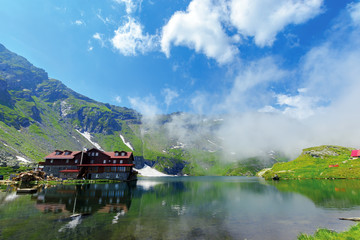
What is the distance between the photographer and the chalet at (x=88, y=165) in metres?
95.2

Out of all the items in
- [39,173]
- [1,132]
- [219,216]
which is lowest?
[219,216]

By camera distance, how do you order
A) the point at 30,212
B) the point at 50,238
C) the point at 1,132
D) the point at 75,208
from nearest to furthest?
1. the point at 50,238
2. the point at 30,212
3. the point at 75,208
4. the point at 1,132

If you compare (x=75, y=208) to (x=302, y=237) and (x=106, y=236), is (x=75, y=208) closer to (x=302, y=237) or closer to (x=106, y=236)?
(x=106, y=236)

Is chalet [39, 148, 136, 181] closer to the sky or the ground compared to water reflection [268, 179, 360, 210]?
closer to the sky

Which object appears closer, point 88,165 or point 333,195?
point 333,195

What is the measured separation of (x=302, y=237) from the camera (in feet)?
58.5

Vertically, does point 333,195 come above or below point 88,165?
below

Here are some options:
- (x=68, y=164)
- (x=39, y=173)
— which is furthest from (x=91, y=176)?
(x=39, y=173)

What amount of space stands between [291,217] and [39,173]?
91.9 meters

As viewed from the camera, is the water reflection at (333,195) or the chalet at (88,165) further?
the chalet at (88,165)

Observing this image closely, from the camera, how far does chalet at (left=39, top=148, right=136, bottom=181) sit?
312 feet

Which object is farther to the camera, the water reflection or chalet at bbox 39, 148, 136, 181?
chalet at bbox 39, 148, 136, 181

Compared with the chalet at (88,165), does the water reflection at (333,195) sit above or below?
below

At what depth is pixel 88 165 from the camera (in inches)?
3841
